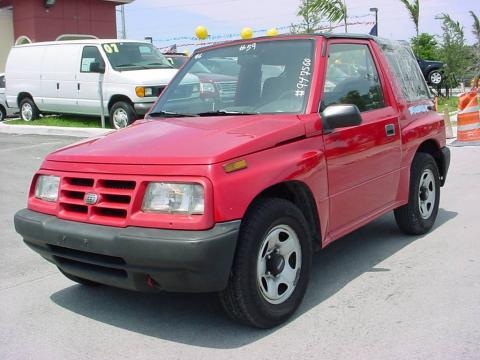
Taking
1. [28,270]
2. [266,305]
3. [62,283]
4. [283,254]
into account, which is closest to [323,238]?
[283,254]

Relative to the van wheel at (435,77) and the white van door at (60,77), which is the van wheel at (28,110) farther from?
the van wheel at (435,77)

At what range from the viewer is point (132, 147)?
364 centimetres

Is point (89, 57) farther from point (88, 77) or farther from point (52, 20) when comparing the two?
point (52, 20)

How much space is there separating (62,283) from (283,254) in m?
1.92

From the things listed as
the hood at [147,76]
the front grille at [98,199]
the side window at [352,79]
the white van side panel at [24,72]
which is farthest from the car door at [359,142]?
the white van side panel at [24,72]

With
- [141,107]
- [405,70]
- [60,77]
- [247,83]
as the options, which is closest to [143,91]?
[141,107]

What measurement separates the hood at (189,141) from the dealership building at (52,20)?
21057mm

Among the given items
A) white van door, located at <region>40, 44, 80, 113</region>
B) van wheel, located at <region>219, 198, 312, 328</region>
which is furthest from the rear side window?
white van door, located at <region>40, 44, 80, 113</region>

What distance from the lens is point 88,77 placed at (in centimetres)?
1401

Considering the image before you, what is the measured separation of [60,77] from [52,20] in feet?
33.8

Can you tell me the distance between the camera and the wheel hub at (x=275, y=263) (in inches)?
143

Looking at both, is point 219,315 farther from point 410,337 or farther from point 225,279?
point 410,337

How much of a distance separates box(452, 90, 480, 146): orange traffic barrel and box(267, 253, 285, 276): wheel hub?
8.95m

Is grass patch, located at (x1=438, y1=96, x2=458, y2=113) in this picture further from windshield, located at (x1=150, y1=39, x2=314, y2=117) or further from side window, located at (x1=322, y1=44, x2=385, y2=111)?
windshield, located at (x1=150, y1=39, x2=314, y2=117)
